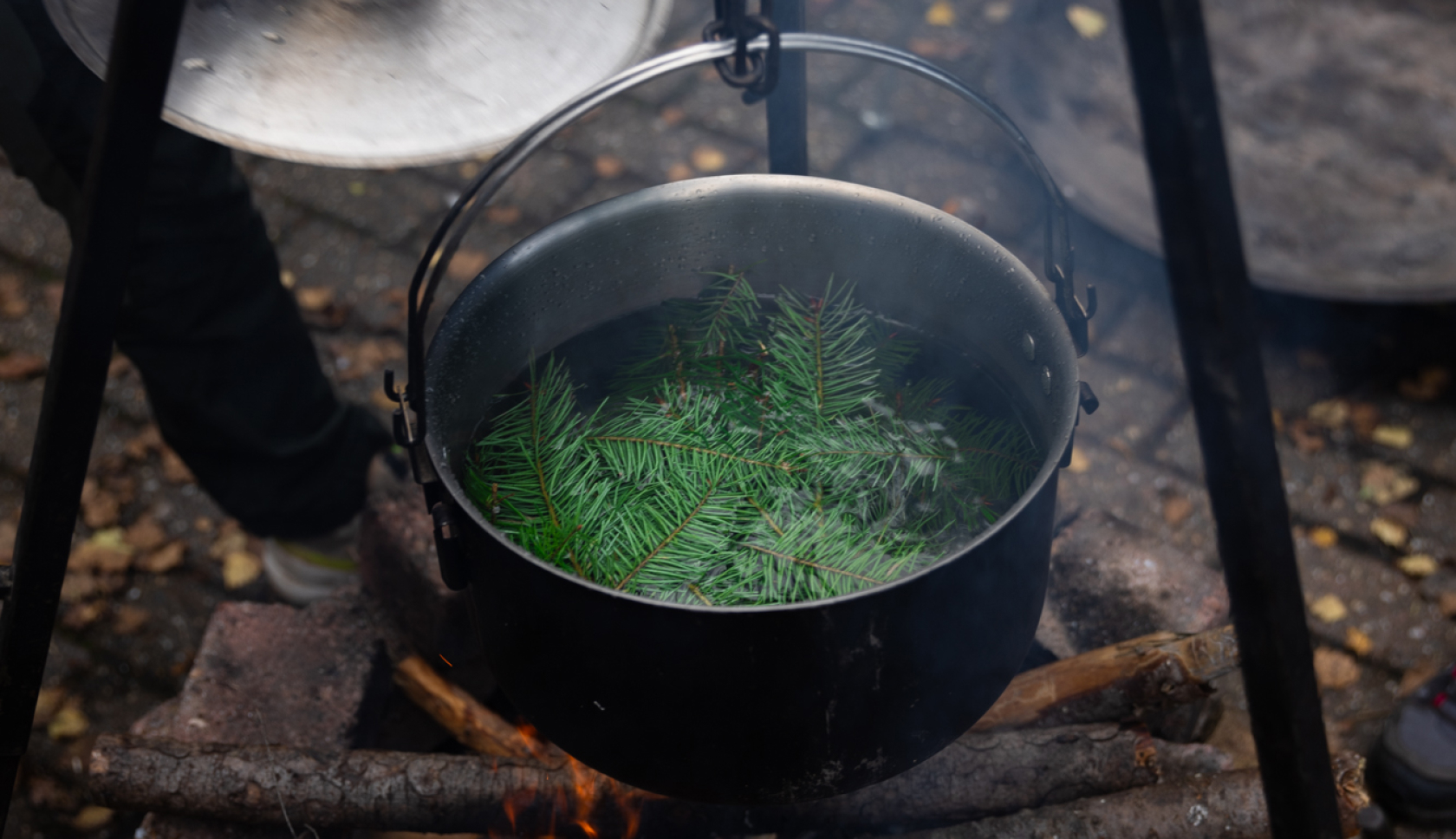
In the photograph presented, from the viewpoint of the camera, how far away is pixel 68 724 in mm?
2668

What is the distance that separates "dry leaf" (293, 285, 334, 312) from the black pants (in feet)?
3.13

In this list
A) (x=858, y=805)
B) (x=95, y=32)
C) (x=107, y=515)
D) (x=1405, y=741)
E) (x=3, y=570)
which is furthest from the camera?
(x=107, y=515)

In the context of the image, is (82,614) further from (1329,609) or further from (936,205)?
(1329,609)

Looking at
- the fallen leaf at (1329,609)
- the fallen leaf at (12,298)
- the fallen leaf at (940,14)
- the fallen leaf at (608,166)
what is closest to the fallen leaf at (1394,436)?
the fallen leaf at (1329,609)

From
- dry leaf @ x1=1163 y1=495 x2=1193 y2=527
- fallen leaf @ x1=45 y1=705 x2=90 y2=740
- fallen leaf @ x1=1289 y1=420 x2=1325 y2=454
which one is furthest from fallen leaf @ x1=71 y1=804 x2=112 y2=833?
fallen leaf @ x1=1289 y1=420 x2=1325 y2=454

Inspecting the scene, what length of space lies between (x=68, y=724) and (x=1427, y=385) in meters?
4.14

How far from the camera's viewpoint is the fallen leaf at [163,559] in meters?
3.00

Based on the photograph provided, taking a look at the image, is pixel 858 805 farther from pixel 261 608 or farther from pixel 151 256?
pixel 151 256

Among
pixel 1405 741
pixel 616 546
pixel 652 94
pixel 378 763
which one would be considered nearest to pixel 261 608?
pixel 378 763

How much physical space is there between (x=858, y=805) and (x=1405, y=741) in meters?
1.28

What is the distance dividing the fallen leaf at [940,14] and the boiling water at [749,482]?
10.3ft

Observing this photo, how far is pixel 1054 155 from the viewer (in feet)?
11.8

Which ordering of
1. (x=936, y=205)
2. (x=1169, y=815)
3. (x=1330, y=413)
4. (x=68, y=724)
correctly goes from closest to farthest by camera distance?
(x=1169, y=815)
(x=68, y=724)
(x=1330, y=413)
(x=936, y=205)

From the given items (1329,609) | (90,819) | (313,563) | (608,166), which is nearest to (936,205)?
(608,166)
